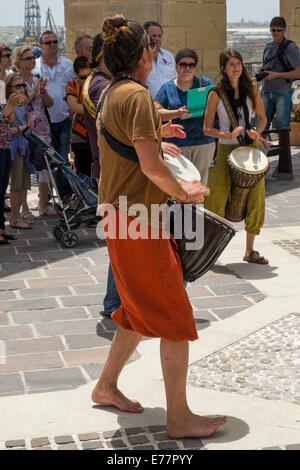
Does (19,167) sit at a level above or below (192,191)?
below

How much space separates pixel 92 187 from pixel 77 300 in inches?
92.2

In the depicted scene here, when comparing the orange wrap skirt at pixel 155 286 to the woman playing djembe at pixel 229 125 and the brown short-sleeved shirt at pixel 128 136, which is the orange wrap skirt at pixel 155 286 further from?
the woman playing djembe at pixel 229 125


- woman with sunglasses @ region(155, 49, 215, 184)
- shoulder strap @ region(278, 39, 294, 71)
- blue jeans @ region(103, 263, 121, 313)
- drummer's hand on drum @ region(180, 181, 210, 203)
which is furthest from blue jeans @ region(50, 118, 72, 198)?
drummer's hand on drum @ region(180, 181, 210, 203)

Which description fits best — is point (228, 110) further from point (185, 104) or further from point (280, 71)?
point (280, 71)

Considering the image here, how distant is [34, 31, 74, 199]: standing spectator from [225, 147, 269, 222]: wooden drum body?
3.15 m

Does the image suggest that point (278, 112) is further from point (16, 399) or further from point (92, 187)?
point (16, 399)

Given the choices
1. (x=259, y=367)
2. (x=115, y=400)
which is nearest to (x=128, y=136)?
(x=115, y=400)

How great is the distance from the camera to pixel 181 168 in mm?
4164

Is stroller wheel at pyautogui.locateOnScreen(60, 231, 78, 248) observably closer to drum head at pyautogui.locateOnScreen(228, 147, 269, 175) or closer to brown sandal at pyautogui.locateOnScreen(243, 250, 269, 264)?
brown sandal at pyautogui.locateOnScreen(243, 250, 269, 264)

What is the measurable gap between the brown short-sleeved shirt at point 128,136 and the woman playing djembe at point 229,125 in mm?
3269

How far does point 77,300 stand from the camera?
6.17m

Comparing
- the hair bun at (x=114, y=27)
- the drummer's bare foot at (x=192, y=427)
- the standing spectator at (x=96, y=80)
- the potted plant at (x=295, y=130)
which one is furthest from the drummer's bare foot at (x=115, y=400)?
the potted plant at (x=295, y=130)

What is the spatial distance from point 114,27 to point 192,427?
1.87 meters

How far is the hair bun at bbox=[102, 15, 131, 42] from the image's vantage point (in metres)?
3.63
